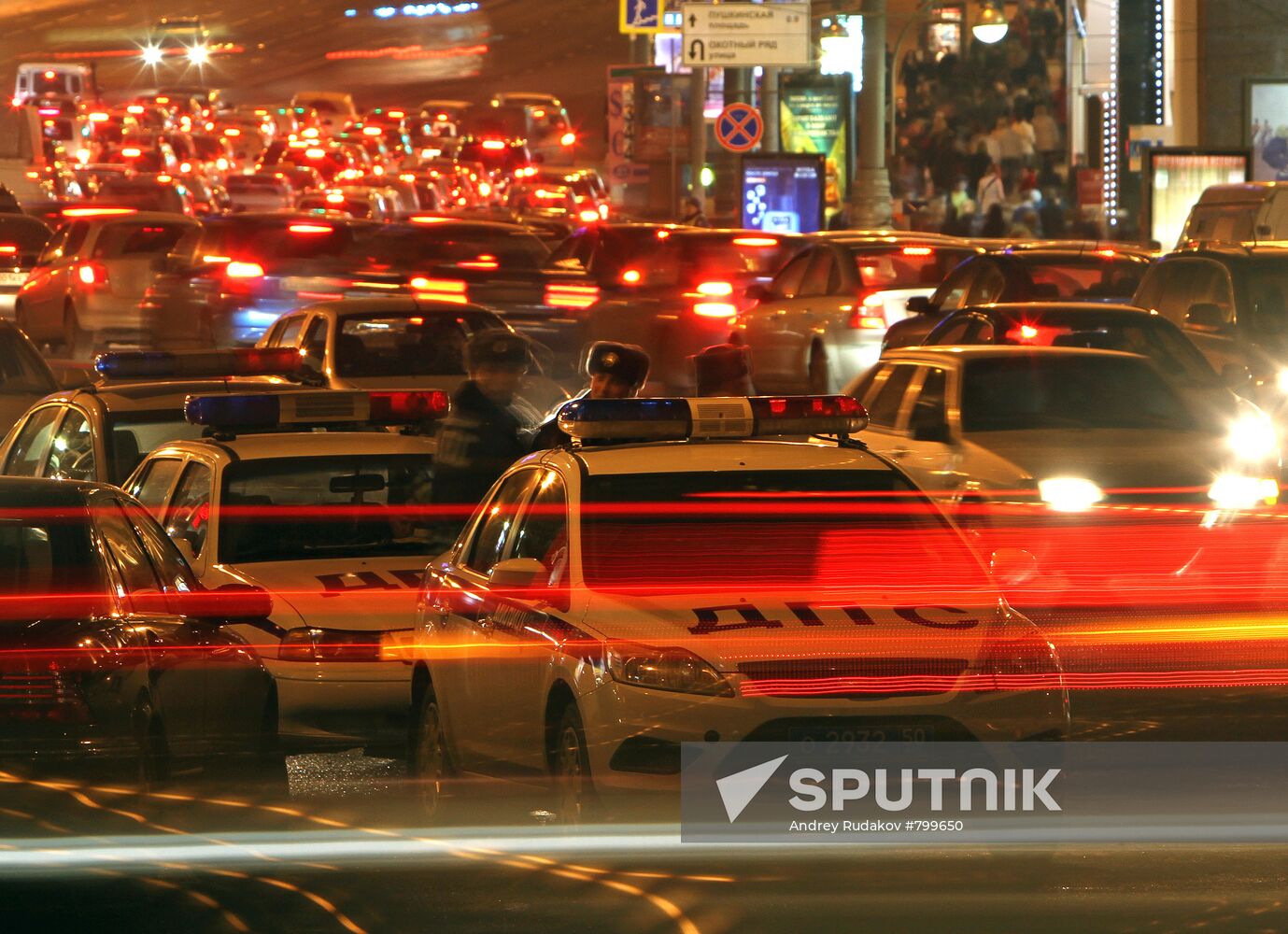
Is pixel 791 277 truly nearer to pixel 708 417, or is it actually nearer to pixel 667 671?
pixel 708 417

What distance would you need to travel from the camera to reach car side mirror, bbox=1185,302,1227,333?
16578 millimetres

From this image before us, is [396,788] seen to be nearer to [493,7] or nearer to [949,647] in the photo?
[949,647]

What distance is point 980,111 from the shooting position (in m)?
53.0

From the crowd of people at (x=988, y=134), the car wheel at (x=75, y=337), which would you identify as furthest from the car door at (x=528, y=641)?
the crowd of people at (x=988, y=134)

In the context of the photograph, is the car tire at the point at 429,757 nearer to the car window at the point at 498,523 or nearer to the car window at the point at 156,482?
the car window at the point at 498,523

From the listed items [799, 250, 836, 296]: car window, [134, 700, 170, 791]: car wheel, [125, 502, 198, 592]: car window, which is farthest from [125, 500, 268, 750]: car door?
[799, 250, 836, 296]: car window

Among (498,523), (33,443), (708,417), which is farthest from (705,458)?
(33,443)

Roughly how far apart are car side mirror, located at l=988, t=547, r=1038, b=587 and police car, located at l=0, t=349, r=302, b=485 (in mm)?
4124

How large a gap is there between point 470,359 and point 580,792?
12.9 feet

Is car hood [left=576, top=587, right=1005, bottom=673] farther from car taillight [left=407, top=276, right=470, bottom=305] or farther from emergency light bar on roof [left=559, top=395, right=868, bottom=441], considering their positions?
car taillight [left=407, top=276, right=470, bottom=305]

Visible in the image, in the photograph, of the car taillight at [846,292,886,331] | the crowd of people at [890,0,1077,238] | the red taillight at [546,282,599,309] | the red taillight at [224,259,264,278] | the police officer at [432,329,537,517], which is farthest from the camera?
the crowd of people at [890,0,1077,238]

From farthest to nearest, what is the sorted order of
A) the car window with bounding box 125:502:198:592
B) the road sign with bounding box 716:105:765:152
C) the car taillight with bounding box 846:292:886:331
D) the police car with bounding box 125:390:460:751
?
the road sign with bounding box 716:105:765:152, the car taillight with bounding box 846:292:886:331, the police car with bounding box 125:390:460:751, the car window with bounding box 125:502:198:592

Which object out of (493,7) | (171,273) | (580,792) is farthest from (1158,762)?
(493,7)

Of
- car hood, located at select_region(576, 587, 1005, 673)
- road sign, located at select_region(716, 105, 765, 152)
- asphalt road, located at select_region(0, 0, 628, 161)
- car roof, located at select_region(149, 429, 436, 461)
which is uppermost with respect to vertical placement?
asphalt road, located at select_region(0, 0, 628, 161)
